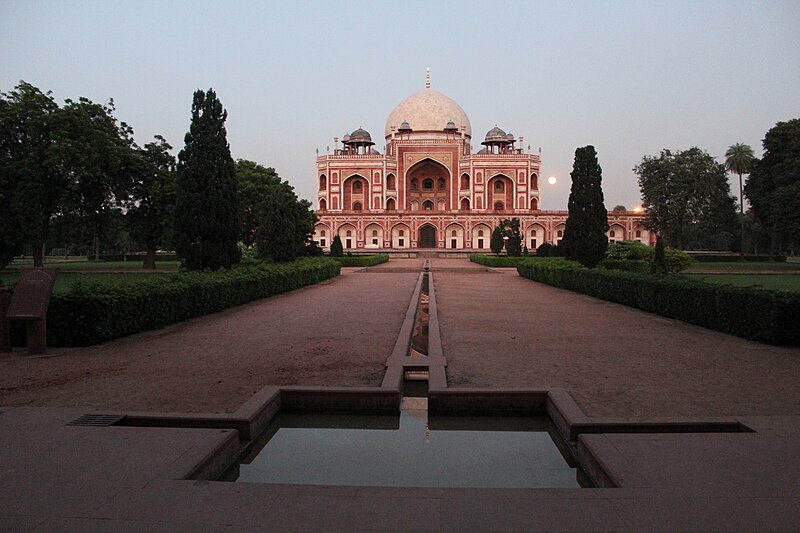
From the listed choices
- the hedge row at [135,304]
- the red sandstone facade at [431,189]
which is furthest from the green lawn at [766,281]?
the red sandstone facade at [431,189]

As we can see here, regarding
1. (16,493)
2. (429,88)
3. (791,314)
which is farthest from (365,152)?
(16,493)

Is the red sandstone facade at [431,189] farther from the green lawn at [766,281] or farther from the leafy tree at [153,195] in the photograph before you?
the green lawn at [766,281]

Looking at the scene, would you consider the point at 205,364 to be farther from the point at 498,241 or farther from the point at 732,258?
the point at 732,258

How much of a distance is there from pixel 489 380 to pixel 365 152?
48.1m

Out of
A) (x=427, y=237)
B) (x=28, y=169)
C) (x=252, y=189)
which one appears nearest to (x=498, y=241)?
(x=427, y=237)

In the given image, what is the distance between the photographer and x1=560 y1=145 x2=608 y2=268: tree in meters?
15.4

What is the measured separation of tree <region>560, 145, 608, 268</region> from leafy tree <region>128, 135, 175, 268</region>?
13409 millimetres

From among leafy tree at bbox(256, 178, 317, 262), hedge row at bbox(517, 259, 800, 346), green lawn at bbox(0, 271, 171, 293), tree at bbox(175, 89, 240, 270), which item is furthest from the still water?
leafy tree at bbox(256, 178, 317, 262)

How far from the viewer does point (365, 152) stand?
168 ft

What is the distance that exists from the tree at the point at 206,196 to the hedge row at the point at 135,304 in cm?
106

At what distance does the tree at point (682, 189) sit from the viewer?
1308 inches

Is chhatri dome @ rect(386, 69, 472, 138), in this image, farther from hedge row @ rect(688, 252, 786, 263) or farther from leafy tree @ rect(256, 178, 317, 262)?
leafy tree @ rect(256, 178, 317, 262)

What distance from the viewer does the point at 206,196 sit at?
12.0 meters

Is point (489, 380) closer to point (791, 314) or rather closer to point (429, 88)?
point (791, 314)
